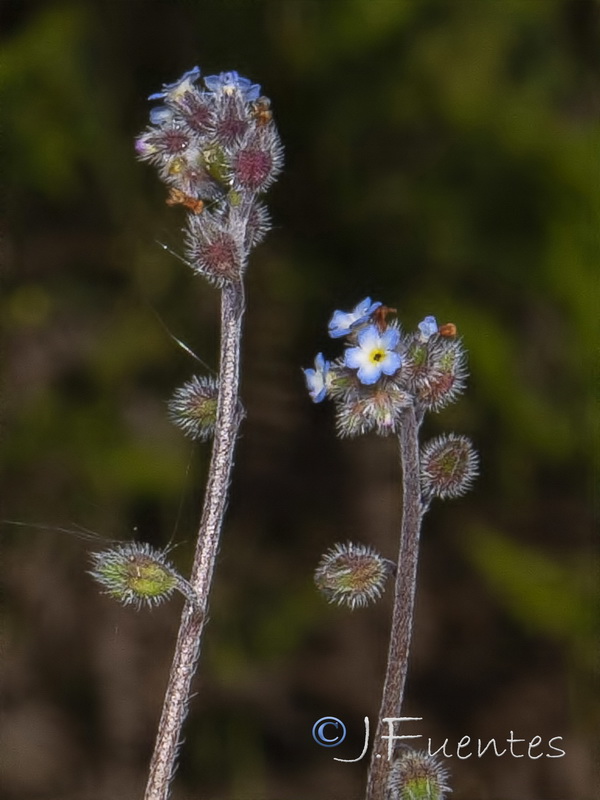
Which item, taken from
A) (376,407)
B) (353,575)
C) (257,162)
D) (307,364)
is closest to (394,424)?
(376,407)

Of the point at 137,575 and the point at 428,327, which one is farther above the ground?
the point at 428,327

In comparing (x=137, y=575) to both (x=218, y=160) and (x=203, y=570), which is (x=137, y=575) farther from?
(x=218, y=160)

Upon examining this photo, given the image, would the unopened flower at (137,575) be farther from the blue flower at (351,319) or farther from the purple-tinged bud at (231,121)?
the purple-tinged bud at (231,121)

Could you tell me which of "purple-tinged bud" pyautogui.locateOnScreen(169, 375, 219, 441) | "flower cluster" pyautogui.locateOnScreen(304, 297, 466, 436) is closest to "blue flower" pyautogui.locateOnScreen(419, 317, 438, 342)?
"flower cluster" pyautogui.locateOnScreen(304, 297, 466, 436)

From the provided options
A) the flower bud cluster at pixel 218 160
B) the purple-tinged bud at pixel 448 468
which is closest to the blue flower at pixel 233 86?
the flower bud cluster at pixel 218 160

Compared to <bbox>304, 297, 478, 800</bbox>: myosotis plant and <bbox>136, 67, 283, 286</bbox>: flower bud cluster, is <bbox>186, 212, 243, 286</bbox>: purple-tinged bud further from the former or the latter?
<bbox>304, 297, 478, 800</bbox>: myosotis plant

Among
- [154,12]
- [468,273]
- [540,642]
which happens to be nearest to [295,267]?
[468,273]
